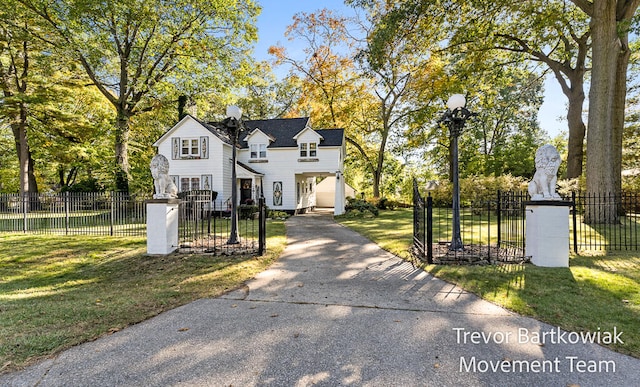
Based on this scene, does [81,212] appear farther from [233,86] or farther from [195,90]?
[233,86]

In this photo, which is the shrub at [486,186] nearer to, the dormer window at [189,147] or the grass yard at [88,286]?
the grass yard at [88,286]

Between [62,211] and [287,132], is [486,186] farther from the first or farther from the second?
[62,211]

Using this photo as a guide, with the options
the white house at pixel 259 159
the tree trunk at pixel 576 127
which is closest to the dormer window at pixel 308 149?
the white house at pixel 259 159

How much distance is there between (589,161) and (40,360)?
51.4ft

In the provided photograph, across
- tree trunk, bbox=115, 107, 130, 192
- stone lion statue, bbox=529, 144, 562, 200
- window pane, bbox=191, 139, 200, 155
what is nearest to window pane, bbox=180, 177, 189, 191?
window pane, bbox=191, 139, 200, 155

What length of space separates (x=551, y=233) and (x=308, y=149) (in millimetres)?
16215

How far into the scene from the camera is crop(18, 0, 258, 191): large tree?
14.7m

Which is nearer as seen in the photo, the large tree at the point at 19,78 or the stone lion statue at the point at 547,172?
the stone lion statue at the point at 547,172

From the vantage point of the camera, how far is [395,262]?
6.79m

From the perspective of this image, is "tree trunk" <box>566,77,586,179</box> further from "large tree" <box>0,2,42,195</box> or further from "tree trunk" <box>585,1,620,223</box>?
"large tree" <box>0,2,42,195</box>

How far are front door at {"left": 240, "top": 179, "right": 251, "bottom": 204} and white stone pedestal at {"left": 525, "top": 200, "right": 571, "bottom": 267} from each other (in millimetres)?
17003

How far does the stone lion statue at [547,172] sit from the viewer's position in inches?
240

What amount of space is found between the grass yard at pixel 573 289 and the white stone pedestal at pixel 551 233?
0.87 ft

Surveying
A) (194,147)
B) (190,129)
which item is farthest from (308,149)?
(190,129)
